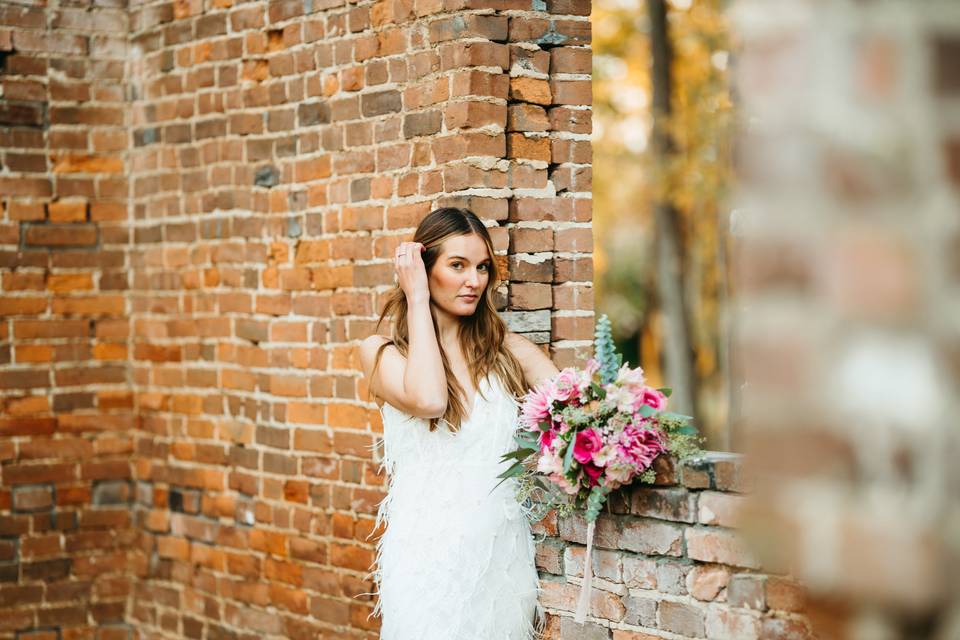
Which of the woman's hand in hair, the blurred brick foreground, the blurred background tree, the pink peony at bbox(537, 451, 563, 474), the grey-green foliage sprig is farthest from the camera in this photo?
the blurred background tree

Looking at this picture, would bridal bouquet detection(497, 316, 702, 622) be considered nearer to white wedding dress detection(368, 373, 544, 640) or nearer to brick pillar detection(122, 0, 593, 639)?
white wedding dress detection(368, 373, 544, 640)

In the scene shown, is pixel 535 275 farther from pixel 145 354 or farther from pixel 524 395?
pixel 145 354

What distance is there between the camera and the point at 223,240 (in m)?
5.53

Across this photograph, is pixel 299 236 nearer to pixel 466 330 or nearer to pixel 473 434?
pixel 466 330

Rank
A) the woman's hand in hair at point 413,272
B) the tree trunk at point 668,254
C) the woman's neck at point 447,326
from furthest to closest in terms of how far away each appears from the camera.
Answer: the tree trunk at point 668,254
the woman's neck at point 447,326
the woman's hand in hair at point 413,272

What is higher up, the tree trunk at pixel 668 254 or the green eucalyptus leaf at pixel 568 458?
the tree trunk at pixel 668 254

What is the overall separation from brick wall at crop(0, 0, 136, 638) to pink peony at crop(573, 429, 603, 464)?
309 centimetres

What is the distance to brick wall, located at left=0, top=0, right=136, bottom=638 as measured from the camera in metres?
5.77

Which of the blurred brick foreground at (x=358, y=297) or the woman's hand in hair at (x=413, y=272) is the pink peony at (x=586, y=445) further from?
the woman's hand in hair at (x=413, y=272)

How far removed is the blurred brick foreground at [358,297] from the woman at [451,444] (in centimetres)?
18

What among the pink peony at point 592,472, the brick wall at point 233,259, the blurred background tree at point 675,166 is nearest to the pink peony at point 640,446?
the pink peony at point 592,472

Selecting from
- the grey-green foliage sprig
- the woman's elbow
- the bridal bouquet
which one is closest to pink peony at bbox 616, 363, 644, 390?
the bridal bouquet

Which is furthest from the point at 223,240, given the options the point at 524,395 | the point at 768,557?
the point at 768,557

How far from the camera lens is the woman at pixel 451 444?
3.97 m
